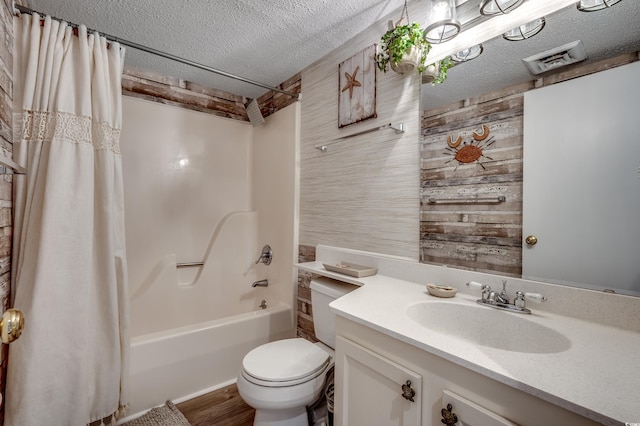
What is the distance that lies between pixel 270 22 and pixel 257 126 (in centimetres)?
117

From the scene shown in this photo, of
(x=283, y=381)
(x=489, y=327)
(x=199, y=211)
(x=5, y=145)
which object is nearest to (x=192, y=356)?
(x=283, y=381)

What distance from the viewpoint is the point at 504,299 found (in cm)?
103

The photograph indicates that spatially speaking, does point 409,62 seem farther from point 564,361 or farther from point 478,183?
point 564,361

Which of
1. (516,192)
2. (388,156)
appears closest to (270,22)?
(388,156)

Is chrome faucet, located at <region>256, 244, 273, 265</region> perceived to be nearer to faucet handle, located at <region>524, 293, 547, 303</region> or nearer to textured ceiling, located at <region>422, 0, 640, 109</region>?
textured ceiling, located at <region>422, 0, 640, 109</region>

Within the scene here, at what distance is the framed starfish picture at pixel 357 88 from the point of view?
1.65 m

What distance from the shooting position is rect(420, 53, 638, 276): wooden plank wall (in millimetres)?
1091

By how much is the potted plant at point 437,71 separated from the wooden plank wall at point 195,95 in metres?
1.16

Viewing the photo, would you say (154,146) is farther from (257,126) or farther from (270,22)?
(270,22)

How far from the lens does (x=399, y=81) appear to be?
1.51 meters

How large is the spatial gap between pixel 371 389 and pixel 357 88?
158cm

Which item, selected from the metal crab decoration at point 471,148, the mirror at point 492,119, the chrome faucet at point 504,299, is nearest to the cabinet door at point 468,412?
the chrome faucet at point 504,299

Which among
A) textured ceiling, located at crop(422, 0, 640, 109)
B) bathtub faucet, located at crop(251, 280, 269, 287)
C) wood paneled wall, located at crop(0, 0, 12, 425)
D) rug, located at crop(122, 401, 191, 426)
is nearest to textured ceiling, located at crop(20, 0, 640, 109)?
textured ceiling, located at crop(422, 0, 640, 109)

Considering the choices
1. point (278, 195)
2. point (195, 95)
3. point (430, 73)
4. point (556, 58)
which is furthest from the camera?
point (195, 95)
